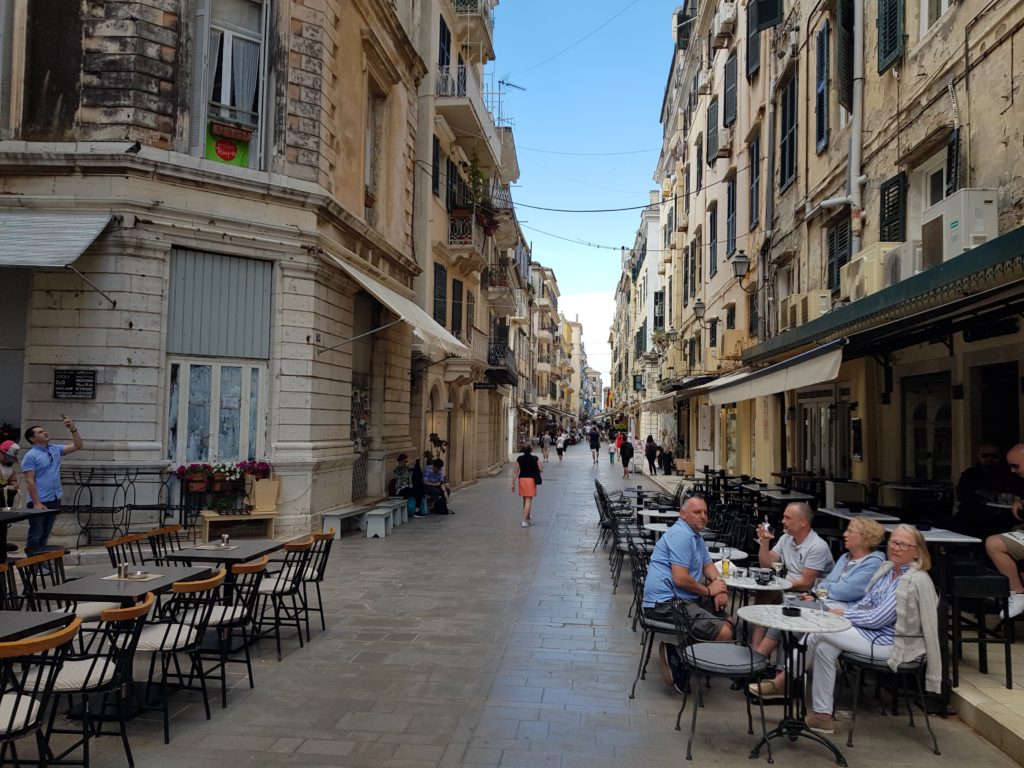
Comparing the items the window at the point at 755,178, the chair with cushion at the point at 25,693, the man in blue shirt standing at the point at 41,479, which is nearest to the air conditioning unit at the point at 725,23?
the window at the point at 755,178

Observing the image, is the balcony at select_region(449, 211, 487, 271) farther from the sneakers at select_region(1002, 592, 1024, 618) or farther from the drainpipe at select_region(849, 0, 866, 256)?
the sneakers at select_region(1002, 592, 1024, 618)

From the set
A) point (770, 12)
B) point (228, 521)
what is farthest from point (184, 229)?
point (770, 12)

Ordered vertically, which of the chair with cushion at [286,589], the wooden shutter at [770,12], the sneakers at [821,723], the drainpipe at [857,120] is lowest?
the sneakers at [821,723]

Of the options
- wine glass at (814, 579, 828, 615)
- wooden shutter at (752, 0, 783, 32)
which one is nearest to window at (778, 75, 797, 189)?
wooden shutter at (752, 0, 783, 32)

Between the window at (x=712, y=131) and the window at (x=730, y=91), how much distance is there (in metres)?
1.34

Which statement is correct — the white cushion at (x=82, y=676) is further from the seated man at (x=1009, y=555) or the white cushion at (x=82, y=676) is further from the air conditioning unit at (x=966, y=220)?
the air conditioning unit at (x=966, y=220)

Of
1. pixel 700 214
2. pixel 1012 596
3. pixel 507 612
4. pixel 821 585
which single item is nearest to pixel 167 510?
pixel 507 612

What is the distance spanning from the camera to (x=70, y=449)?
9305mm

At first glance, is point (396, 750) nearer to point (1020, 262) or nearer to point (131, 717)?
point (131, 717)

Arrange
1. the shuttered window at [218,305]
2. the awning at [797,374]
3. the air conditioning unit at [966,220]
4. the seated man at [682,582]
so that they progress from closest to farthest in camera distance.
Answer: the seated man at [682,582] → the air conditioning unit at [966,220] → the awning at [797,374] → the shuttered window at [218,305]

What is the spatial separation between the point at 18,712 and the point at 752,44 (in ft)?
64.6

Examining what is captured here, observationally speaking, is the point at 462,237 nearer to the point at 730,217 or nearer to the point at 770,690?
the point at 730,217

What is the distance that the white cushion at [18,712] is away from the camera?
353 cm

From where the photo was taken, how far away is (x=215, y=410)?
1145cm
